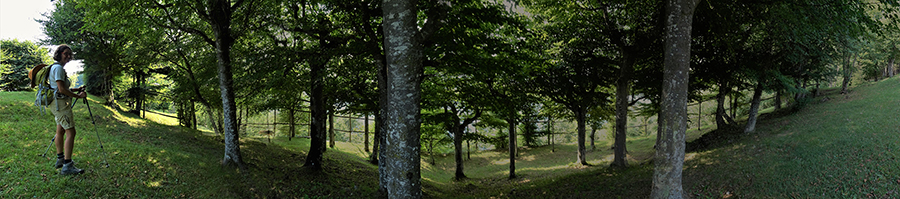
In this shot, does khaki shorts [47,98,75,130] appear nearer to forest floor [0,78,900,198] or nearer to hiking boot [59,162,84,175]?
hiking boot [59,162,84,175]

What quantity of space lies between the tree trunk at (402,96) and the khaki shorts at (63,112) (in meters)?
4.53

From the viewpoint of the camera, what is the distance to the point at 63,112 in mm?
5332

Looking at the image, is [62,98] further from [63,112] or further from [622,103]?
[622,103]

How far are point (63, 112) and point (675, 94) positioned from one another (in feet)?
29.1

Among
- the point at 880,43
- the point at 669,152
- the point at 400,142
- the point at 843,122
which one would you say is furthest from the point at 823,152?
the point at 880,43

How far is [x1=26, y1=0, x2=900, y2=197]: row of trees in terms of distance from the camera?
572 cm

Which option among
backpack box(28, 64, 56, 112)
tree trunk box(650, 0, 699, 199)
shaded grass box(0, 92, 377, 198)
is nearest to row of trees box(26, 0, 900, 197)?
tree trunk box(650, 0, 699, 199)

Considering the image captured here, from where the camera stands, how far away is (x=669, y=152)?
5855 mm

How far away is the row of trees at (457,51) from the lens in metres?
5.72

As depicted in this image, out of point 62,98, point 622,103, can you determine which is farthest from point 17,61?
point 622,103

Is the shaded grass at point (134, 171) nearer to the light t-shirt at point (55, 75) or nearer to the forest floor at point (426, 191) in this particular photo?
the forest floor at point (426, 191)

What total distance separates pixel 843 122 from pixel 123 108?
25.8 meters

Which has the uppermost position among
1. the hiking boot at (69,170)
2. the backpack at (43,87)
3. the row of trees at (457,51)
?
the row of trees at (457,51)

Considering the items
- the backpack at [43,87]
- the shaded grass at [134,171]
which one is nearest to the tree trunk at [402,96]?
the shaded grass at [134,171]
